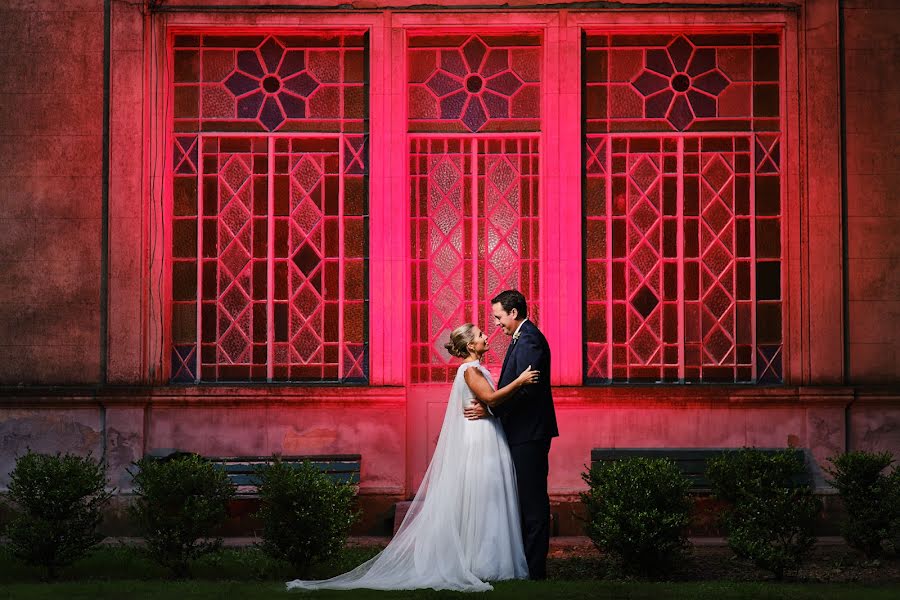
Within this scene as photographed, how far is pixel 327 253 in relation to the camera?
12875 millimetres

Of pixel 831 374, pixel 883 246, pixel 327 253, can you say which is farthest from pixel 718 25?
pixel 327 253

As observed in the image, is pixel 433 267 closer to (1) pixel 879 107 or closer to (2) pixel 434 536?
(2) pixel 434 536

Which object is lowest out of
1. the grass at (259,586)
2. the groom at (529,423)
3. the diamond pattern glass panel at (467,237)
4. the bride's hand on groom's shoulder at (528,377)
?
the grass at (259,586)

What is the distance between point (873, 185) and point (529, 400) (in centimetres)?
494

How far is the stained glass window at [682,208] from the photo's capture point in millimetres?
12797

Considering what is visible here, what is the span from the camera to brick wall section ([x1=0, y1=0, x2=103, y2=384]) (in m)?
12.6

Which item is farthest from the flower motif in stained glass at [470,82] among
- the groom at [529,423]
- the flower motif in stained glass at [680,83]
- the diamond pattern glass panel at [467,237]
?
the groom at [529,423]

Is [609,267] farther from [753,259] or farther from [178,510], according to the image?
[178,510]

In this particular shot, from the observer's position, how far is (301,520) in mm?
9711

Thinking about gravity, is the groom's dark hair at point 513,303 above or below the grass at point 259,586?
above

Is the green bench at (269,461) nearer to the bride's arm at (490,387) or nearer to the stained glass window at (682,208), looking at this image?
the stained glass window at (682,208)

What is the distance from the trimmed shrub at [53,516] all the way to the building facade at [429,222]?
7.54ft

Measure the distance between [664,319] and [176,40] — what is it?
576 cm

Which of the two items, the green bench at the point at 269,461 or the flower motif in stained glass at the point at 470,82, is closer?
the green bench at the point at 269,461
